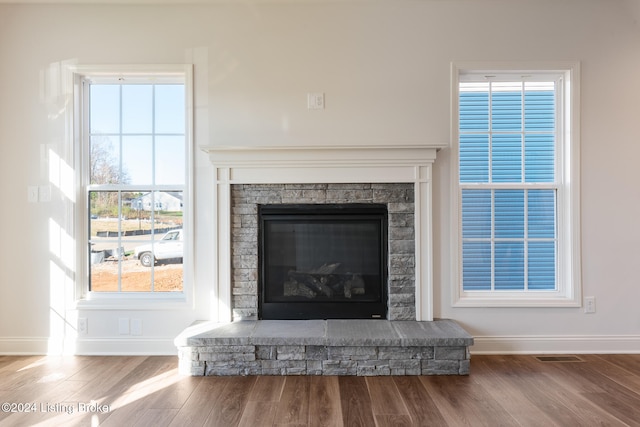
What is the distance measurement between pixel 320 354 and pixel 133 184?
1.93m

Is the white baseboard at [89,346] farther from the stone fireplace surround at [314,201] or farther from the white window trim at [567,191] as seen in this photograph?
the white window trim at [567,191]

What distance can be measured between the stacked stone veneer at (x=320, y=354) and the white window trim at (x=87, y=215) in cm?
53

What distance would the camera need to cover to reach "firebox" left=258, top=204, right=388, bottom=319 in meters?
2.90

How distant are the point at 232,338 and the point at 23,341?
174 centimetres

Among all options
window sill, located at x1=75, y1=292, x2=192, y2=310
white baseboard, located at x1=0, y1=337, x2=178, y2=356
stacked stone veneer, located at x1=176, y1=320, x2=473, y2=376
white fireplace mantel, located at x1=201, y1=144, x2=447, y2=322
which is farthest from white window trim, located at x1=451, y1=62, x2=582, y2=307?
white baseboard, located at x1=0, y1=337, x2=178, y2=356

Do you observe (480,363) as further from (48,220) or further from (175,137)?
(48,220)

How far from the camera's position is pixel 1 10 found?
2.91m

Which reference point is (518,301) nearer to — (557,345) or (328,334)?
(557,345)

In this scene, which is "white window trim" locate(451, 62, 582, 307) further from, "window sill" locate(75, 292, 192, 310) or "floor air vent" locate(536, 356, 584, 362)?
"window sill" locate(75, 292, 192, 310)

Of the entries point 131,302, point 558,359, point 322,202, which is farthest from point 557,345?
point 131,302

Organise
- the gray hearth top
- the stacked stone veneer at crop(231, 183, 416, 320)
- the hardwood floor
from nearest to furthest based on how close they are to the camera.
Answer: the hardwood floor
the gray hearth top
the stacked stone veneer at crop(231, 183, 416, 320)

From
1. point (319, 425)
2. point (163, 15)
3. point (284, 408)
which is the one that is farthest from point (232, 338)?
point (163, 15)

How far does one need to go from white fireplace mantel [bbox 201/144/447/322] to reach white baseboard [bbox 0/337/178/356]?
49 cm

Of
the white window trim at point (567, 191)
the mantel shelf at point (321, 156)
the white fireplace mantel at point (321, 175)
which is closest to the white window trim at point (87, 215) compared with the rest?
the white fireplace mantel at point (321, 175)
